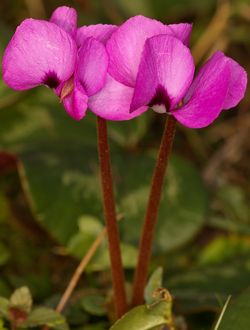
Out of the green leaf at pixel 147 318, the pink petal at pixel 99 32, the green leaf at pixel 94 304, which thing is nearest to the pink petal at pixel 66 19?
the pink petal at pixel 99 32

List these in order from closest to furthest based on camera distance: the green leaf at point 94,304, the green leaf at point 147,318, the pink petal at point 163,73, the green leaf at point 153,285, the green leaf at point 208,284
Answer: the pink petal at point 163,73 < the green leaf at point 147,318 < the green leaf at point 153,285 < the green leaf at point 94,304 < the green leaf at point 208,284

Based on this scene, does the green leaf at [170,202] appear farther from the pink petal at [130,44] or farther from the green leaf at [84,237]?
the pink petal at [130,44]

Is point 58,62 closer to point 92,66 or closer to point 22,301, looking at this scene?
point 92,66

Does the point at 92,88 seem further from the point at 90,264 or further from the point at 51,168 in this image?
the point at 51,168

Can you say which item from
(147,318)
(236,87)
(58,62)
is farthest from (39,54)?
(147,318)

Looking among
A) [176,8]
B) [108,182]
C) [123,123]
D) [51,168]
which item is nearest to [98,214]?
[51,168]

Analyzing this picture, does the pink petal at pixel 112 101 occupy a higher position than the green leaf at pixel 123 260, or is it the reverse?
the pink petal at pixel 112 101
